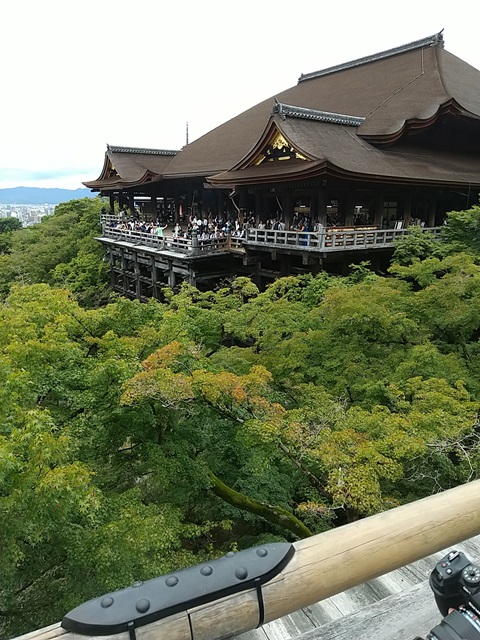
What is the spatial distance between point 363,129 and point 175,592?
1909cm

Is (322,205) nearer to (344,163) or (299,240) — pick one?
(299,240)

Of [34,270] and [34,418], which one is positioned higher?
[34,418]

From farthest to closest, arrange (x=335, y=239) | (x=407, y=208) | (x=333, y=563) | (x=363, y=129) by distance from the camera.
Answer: (x=363, y=129)
(x=407, y=208)
(x=335, y=239)
(x=333, y=563)

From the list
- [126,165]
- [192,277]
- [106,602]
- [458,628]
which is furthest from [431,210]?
[106,602]

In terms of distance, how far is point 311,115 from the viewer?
52.1ft

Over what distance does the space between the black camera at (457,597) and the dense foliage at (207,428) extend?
3.20m

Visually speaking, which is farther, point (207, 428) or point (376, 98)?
point (376, 98)

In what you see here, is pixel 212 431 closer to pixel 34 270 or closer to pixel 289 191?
pixel 289 191

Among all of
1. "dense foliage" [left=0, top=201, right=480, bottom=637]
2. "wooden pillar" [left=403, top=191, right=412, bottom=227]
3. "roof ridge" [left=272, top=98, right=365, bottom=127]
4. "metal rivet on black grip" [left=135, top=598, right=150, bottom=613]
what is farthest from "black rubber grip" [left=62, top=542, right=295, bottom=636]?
"wooden pillar" [left=403, top=191, right=412, bottom=227]

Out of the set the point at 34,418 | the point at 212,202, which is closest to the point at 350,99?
the point at 212,202

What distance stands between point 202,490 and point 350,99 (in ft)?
70.7

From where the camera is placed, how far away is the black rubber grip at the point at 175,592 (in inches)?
48.0

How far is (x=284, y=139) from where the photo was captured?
14.6 metres

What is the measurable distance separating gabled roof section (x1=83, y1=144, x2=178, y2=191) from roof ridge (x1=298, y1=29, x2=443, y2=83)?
410 inches
